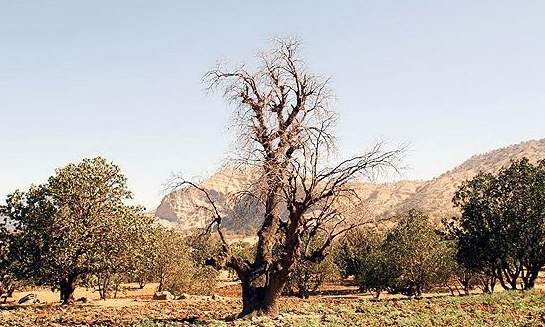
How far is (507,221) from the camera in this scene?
113 feet

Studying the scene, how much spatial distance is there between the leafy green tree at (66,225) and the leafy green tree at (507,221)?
25.7 metres

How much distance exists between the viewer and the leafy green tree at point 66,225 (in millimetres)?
28781

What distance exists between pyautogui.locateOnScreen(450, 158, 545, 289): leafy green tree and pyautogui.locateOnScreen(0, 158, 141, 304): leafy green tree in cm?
2571

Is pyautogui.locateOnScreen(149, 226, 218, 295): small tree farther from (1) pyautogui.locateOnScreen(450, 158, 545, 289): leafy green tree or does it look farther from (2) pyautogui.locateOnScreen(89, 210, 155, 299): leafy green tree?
(1) pyautogui.locateOnScreen(450, 158, 545, 289): leafy green tree

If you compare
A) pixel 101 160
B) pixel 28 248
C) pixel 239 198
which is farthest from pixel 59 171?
pixel 239 198

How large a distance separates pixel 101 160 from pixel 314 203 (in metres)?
17.1

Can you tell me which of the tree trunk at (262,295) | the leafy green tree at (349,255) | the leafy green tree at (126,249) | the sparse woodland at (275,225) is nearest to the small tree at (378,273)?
the sparse woodland at (275,225)

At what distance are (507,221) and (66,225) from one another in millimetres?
30211

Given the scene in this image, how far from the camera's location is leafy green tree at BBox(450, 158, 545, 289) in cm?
3356

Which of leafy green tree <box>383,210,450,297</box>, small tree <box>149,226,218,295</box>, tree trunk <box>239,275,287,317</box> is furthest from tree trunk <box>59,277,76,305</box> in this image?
leafy green tree <box>383,210,450,297</box>

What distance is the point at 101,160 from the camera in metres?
31.1

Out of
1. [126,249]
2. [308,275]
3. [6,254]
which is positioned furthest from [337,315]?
[308,275]

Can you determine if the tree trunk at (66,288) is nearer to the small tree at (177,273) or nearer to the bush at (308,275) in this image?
the small tree at (177,273)

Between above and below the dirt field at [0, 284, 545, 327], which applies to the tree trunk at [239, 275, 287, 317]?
above
